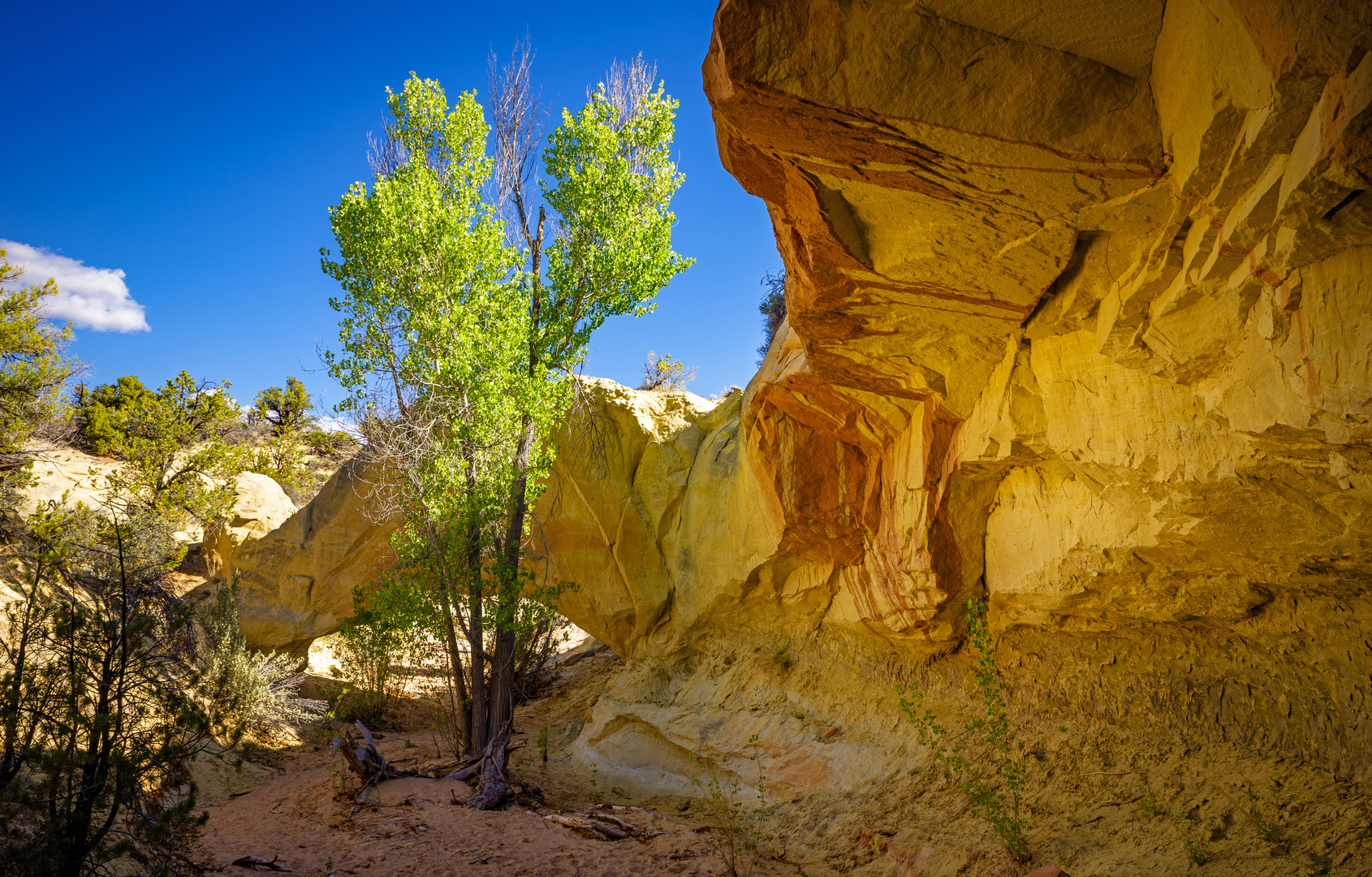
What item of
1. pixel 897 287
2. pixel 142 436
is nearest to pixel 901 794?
pixel 897 287

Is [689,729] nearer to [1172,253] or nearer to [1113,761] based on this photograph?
[1113,761]

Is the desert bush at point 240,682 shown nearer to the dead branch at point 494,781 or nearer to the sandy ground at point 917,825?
the sandy ground at point 917,825

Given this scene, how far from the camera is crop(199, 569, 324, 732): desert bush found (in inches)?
439

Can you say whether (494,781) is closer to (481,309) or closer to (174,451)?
(481,309)

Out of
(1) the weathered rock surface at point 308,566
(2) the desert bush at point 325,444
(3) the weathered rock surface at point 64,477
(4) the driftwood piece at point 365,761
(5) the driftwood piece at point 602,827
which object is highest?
(2) the desert bush at point 325,444

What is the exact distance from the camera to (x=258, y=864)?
219 inches

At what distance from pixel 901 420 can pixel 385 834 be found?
650cm

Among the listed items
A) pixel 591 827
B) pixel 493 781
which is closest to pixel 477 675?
pixel 493 781

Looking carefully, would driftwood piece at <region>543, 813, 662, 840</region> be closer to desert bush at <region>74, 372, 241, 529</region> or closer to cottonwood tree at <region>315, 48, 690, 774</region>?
cottonwood tree at <region>315, 48, 690, 774</region>

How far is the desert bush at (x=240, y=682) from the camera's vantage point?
11141 millimetres

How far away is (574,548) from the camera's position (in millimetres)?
12148

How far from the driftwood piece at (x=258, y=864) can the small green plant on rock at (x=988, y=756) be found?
5.50 meters

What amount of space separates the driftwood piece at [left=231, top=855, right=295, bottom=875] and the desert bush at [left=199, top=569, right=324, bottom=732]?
19.4 ft

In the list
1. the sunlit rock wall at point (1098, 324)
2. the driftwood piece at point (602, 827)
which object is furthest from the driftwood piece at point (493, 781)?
the sunlit rock wall at point (1098, 324)
